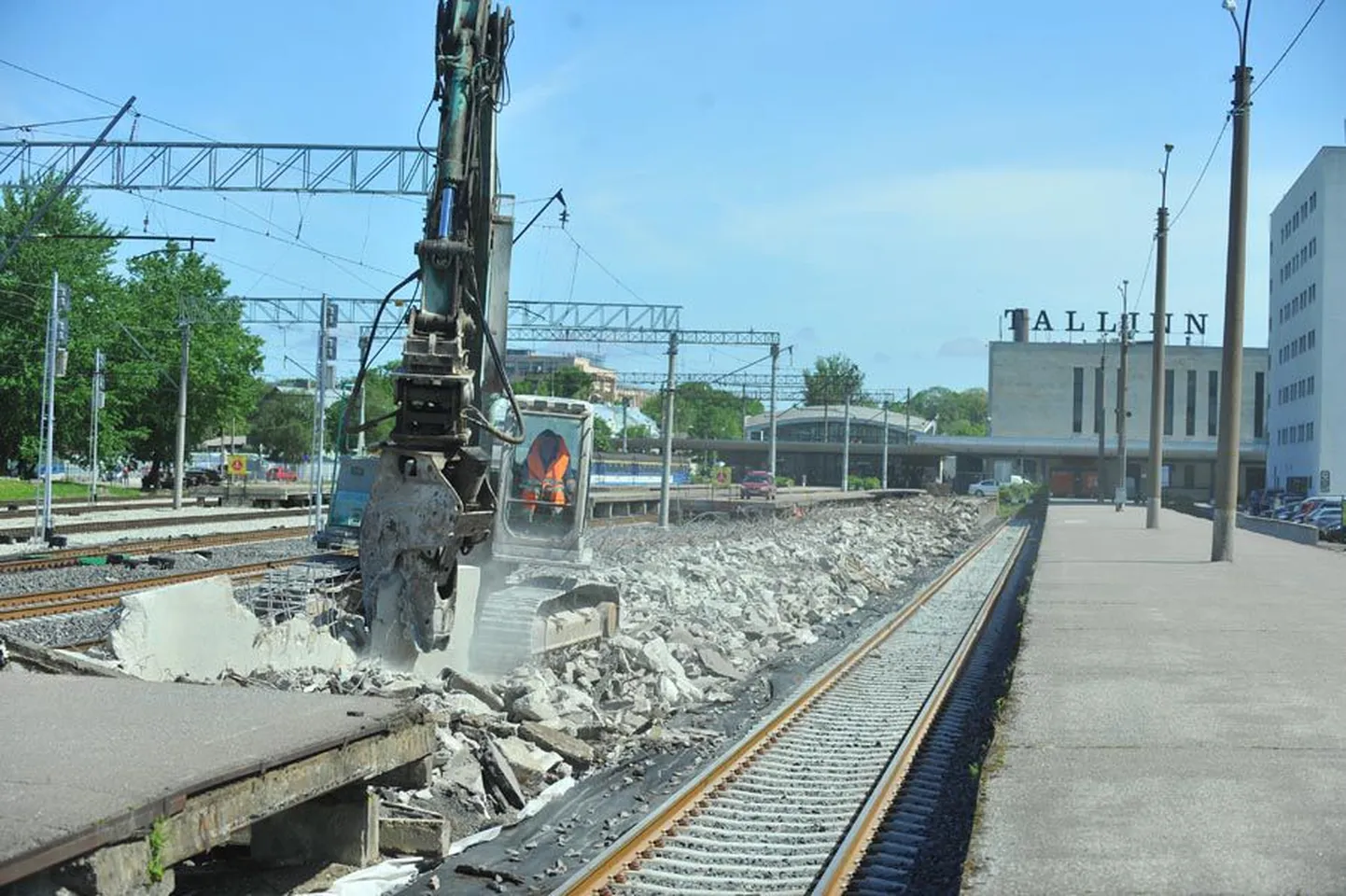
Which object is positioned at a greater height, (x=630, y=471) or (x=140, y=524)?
(x=630, y=471)

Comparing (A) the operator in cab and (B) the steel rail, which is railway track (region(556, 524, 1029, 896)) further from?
(A) the operator in cab

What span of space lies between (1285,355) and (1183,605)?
7292 centimetres

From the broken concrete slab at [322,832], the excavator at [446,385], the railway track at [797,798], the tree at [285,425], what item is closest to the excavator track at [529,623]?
the excavator at [446,385]

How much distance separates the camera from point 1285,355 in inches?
3381

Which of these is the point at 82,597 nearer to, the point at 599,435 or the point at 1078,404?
the point at 599,435

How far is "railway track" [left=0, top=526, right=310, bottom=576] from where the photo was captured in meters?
25.5

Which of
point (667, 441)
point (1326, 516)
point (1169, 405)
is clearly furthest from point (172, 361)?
point (1169, 405)

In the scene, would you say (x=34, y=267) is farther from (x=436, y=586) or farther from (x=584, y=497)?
(x=436, y=586)

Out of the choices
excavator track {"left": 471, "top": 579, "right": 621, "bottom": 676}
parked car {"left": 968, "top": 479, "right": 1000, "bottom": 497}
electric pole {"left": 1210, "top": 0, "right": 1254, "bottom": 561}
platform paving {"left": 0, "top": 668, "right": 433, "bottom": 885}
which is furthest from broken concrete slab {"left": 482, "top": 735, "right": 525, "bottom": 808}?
parked car {"left": 968, "top": 479, "right": 1000, "bottom": 497}

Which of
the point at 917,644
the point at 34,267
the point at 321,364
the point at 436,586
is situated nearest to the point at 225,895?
the point at 436,586

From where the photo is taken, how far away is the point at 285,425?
10312 centimetres

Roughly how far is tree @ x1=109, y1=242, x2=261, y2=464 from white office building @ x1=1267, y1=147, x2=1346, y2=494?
2038 inches

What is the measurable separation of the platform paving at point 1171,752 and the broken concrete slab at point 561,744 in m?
3.35

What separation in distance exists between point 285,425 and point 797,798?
96733 mm
